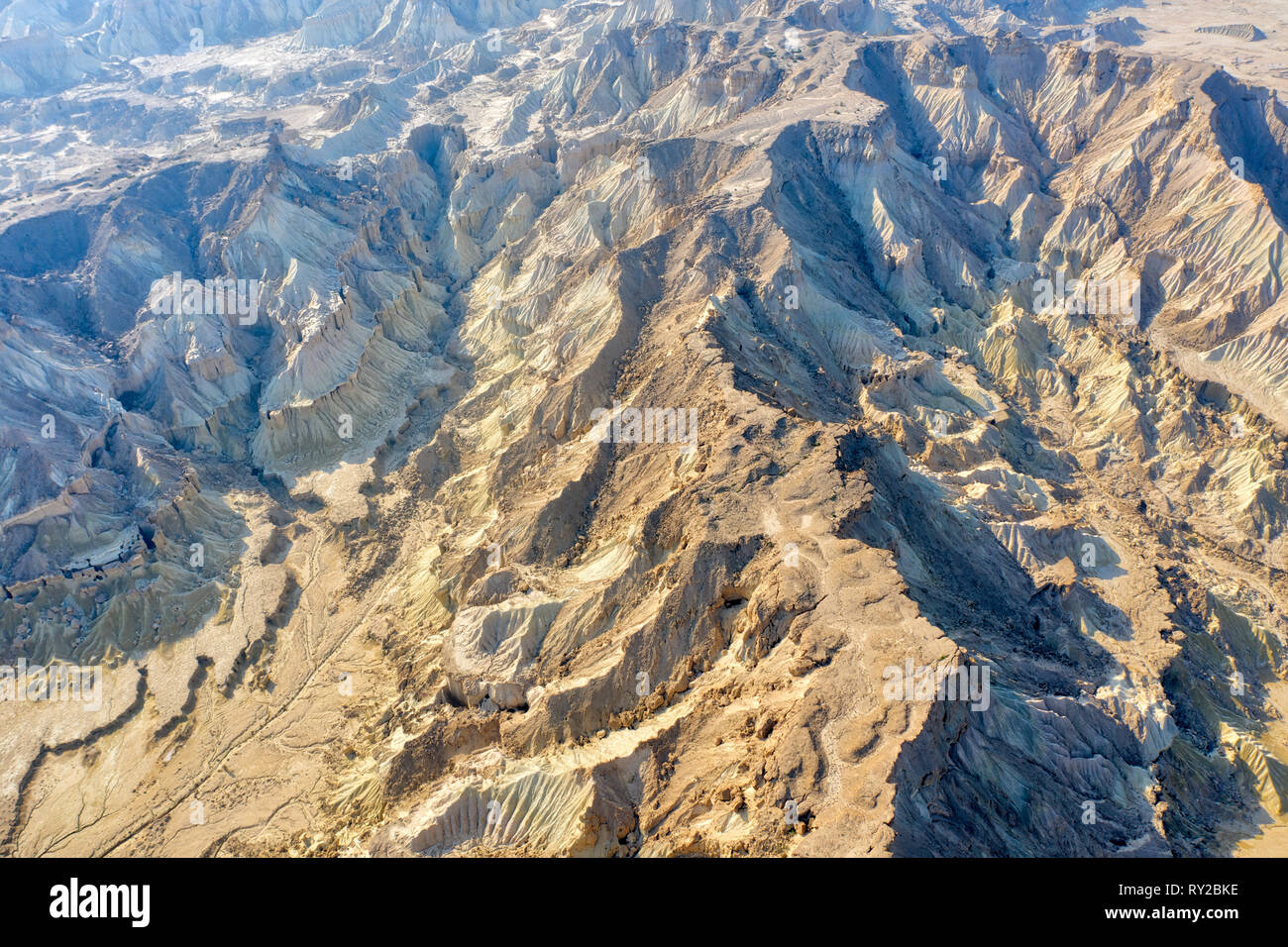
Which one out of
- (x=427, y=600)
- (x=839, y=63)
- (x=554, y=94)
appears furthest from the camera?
(x=554, y=94)

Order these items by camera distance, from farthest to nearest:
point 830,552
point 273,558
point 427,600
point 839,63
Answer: point 839,63
point 273,558
point 427,600
point 830,552

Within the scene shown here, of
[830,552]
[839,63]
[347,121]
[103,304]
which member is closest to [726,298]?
[830,552]

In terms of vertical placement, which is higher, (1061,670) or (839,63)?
(839,63)

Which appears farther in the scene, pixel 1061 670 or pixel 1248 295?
pixel 1248 295

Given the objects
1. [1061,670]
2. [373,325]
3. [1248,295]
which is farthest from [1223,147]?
[373,325]

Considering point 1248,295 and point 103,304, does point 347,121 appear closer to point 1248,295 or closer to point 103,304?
point 103,304

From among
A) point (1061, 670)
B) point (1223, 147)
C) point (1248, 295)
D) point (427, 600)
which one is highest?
point (1223, 147)
